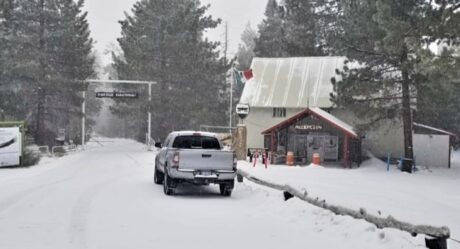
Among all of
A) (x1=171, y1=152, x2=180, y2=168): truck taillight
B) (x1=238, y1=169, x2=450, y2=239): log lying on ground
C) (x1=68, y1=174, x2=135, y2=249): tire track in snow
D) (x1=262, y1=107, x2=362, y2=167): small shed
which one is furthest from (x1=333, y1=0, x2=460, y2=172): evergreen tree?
(x1=68, y1=174, x2=135, y2=249): tire track in snow

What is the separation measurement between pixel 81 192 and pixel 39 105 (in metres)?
28.6

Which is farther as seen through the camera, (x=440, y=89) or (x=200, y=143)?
(x=440, y=89)

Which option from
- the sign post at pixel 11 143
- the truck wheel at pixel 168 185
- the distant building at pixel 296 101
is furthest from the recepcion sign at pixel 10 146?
the distant building at pixel 296 101

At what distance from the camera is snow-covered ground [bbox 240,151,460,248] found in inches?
472

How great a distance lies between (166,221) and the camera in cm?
1211

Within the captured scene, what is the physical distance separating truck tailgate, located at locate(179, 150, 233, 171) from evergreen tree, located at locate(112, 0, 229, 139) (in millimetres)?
34110

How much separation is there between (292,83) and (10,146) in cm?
2340

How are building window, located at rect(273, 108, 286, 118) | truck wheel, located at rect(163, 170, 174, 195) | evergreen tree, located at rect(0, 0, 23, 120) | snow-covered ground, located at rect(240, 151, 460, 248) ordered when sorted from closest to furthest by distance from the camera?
snow-covered ground, located at rect(240, 151, 460, 248)
truck wheel, located at rect(163, 170, 174, 195)
evergreen tree, located at rect(0, 0, 23, 120)
building window, located at rect(273, 108, 286, 118)

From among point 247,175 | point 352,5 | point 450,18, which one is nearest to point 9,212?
point 247,175

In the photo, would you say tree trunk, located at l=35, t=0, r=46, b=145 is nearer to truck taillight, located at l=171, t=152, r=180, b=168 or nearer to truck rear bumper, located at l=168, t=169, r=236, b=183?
truck taillight, located at l=171, t=152, r=180, b=168

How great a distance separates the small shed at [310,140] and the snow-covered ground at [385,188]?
6.38ft

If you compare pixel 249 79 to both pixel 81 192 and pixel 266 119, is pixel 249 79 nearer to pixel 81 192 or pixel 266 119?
pixel 266 119

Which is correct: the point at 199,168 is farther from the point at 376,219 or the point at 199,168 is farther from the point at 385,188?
the point at 385,188

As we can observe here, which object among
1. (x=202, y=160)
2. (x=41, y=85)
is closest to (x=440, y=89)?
(x=202, y=160)
